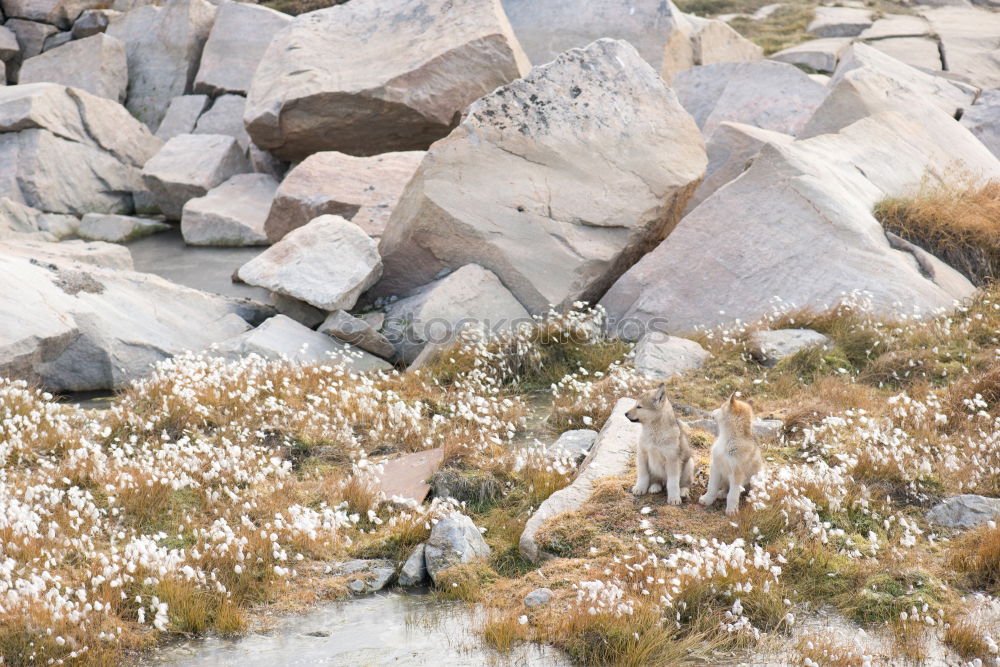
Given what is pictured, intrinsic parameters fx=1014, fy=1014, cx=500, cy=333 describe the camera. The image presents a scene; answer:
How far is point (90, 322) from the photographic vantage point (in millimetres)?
10773

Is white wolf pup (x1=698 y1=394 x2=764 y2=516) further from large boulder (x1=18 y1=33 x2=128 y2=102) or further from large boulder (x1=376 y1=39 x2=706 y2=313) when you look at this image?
large boulder (x1=18 y1=33 x2=128 y2=102)

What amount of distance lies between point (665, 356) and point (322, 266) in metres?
4.19

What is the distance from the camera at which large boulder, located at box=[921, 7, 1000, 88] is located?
72.9 feet

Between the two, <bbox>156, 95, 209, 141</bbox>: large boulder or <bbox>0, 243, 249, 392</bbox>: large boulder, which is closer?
<bbox>0, 243, 249, 392</bbox>: large boulder

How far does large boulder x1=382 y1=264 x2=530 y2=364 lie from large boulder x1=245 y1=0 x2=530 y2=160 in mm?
4949

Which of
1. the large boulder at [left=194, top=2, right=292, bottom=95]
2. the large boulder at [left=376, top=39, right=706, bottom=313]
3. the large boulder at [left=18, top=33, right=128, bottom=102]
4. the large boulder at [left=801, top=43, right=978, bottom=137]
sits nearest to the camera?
the large boulder at [left=376, top=39, right=706, bottom=313]

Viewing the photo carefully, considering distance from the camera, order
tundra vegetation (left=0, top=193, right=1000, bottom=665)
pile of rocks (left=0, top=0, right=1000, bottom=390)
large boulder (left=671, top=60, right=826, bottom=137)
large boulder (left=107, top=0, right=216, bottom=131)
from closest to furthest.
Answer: tundra vegetation (left=0, top=193, right=1000, bottom=665), pile of rocks (left=0, top=0, right=1000, bottom=390), large boulder (left=671, top=60, right=826, bottom=137), large boulder (left=107, top=0, right=216, bottom=131)

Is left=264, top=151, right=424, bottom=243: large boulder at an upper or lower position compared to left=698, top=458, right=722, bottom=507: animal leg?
lower

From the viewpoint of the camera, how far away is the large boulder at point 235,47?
20547mm

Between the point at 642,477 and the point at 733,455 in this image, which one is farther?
the point at 642,477

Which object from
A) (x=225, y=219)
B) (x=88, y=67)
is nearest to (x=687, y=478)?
(x=225, y=219)

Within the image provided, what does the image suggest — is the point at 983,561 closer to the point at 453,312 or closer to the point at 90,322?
the point at 453,312

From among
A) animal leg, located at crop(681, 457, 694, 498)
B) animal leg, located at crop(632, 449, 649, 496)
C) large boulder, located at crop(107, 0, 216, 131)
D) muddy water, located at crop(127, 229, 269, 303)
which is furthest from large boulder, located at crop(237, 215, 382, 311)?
large boulder, located at crop(107, 0, 216, 131)

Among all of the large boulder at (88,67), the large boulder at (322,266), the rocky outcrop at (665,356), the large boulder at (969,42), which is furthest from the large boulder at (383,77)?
the large boulder at (969,42)
